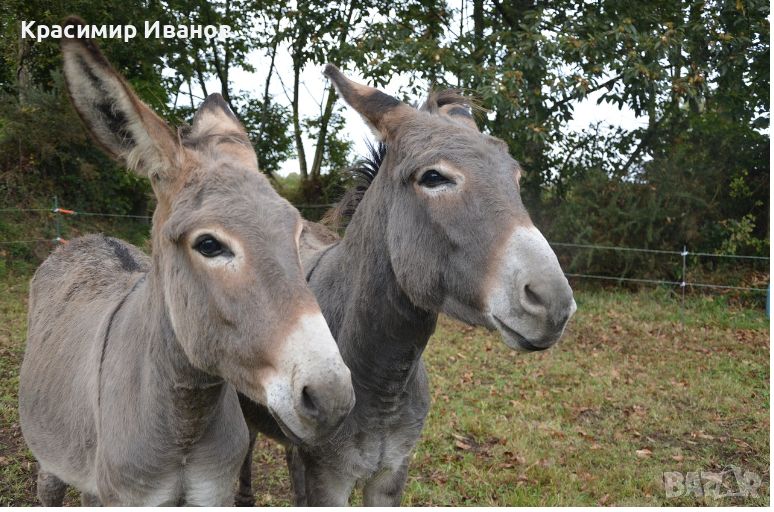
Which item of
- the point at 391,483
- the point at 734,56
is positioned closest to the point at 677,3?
the point at 734,56

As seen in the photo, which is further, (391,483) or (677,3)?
(677,3)

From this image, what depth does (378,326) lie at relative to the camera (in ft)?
8.96

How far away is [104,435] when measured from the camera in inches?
94.9

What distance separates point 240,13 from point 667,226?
9630 millimetres

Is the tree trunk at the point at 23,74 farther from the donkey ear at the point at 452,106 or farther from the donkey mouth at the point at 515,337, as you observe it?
the donkey mouth at the point at 515,337

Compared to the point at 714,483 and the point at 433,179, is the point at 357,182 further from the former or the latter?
the point at 714,483

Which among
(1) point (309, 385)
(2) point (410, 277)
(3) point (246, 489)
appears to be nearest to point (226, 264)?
(1) point (309, 385)

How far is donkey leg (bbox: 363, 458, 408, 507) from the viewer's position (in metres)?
3.02

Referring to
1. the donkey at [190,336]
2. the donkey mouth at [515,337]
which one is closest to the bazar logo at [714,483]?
the donkey mouth at [515,337]

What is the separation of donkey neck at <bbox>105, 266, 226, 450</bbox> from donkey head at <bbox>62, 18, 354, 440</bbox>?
2.3 inches

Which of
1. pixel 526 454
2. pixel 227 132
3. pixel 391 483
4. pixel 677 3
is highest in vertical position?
pixel 677 3

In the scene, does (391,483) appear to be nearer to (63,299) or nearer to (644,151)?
(63,299)

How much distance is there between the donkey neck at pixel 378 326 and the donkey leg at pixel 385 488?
440 millimetres

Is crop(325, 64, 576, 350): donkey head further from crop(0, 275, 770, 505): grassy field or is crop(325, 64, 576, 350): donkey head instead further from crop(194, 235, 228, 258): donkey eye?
crop(0, 275, 770, 505): grassy field
